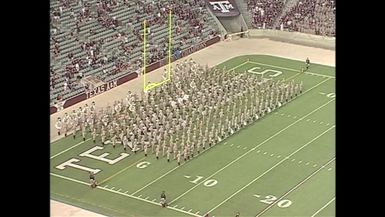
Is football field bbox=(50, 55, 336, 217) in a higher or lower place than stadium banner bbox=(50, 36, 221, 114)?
lower

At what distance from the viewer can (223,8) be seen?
29.4 meters

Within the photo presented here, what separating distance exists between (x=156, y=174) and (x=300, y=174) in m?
3.06

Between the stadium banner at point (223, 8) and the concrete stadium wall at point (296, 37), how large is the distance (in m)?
1.30

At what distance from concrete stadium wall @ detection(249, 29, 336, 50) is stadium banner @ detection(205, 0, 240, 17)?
130 cm

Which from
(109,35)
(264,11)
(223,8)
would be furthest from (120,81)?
(264,11)

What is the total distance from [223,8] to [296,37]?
3.41 metres

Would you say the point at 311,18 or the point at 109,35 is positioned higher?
the point at 311,18

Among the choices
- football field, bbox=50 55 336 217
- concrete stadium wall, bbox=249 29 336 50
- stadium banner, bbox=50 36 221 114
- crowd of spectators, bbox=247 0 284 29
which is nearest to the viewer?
football field, bbox=50 55 336 217

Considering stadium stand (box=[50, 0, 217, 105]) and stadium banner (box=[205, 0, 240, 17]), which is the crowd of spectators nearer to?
stadium banner (box=[205, 0, 240, 17])

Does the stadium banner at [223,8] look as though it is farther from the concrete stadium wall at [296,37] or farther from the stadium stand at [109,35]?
the concrete stadium wall at [296,37]

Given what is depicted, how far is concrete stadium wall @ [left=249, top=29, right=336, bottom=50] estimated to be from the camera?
2722 centimetres

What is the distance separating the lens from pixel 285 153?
54.6 feet

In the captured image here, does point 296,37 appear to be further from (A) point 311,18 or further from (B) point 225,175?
(B) point 225,175

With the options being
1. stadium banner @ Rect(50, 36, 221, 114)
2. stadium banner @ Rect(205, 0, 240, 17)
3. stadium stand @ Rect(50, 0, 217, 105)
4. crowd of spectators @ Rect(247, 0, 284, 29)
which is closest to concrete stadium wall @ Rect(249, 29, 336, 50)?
crowd of spectators @ Rect(247, 0, 284, 29)
